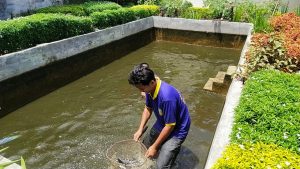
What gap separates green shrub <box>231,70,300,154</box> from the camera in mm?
3799

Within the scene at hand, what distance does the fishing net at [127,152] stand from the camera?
181 inches

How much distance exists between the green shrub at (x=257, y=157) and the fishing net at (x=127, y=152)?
1.54 meters

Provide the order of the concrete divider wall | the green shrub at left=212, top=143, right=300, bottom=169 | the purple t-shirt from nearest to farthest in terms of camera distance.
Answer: the green shrub at left=212, top=143, right=300, bottom=169 < the purple t-shirt < the concrete divider wall

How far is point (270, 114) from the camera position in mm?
4246

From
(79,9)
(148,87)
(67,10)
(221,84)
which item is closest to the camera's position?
(148,87)

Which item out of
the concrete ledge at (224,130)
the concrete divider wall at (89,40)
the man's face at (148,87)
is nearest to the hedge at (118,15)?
the concrete divider wall at (89,40)

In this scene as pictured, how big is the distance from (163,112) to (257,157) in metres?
1.38

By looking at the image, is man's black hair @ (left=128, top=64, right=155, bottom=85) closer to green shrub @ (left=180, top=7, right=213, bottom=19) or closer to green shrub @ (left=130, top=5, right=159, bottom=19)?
green shrub @ (left=130, top=5, right=159, bottom=19)

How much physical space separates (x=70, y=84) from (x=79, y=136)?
3.55 metres

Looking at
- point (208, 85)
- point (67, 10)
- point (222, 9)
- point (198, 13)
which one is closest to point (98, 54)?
point (67, 10)

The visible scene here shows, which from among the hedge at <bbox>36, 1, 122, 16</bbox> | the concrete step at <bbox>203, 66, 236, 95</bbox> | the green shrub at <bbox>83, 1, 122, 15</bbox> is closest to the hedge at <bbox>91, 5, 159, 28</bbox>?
the green shrub at <bbox>83, 1, 122, 15</bbox>

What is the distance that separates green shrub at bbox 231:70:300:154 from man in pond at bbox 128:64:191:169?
0.79m

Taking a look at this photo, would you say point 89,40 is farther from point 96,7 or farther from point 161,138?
point 161,138

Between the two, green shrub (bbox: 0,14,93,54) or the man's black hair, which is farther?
green shrub (bbox: 0,14,93,54)
